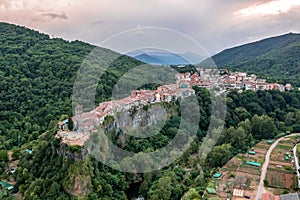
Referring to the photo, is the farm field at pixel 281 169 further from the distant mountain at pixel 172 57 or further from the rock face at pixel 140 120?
the distant mountain at pixel 172 57

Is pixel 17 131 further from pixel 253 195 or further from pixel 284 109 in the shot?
pixel 284 109

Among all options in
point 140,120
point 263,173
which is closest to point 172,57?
point 140,120

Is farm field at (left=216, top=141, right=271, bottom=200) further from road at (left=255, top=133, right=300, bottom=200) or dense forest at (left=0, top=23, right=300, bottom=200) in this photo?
dense forest at (left=0, top=23, right=300, bottom=200)

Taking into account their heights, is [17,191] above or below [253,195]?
above

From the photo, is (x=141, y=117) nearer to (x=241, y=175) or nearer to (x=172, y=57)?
(x=172, y=57)

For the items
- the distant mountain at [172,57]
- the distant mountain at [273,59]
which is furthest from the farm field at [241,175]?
the distant mountain at [273,59]

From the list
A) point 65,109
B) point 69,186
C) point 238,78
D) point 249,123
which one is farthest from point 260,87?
point 69,186
